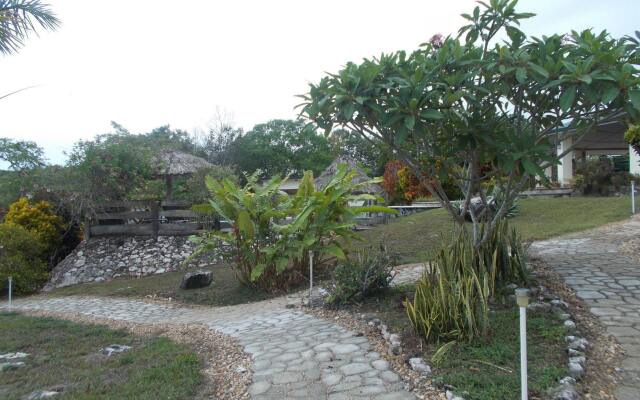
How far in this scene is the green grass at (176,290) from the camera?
329 inches

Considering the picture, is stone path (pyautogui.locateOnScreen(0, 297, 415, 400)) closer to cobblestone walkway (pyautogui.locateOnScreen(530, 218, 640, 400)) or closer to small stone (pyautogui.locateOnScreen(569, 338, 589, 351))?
small stone (pyautogui.locateOnScreen(569, 338, 589, 351))

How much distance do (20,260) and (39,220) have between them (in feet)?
7.30

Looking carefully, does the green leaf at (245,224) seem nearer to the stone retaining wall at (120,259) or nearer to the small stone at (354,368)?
the stone retaining wall at (120,259)

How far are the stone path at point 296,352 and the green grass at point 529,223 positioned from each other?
13.1 feet

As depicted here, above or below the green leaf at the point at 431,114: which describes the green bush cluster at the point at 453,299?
below

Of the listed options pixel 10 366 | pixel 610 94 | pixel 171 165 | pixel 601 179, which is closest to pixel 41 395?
pixel 10 366

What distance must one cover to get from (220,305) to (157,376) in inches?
156

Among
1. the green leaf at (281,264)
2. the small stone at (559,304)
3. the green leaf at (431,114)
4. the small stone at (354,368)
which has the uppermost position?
the green leaf at (431,114)

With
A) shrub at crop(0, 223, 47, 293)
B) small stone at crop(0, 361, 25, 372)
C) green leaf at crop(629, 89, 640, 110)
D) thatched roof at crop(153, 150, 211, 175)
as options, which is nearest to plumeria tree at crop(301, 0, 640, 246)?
green leaf at crop(629, 89, 640, 110)

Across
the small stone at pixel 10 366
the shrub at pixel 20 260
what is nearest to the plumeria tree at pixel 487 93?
the small stone at pixel 10 366

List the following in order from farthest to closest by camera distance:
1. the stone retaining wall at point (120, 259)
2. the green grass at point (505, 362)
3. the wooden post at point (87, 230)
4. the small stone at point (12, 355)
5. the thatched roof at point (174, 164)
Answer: the thatched roof at point (174, 164)
the wooden post at point (87, 230)
the stone retaining wall at point (120, 259)
the small stone at point (12, 355)
the green grass at point (505, 362)

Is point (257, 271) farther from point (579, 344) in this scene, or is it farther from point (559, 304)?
point (579, 344)

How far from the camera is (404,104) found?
4.70 metres

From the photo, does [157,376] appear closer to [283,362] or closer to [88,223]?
[283,362]
